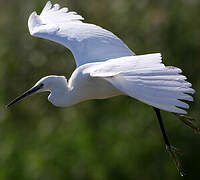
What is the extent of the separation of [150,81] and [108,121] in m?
3.02

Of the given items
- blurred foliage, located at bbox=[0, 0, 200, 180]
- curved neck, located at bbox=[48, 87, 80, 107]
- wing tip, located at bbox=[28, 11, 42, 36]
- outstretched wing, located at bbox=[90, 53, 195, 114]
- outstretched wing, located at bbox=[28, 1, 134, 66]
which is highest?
outstretched wing, located at bbox=[90, 53, 195, 114]

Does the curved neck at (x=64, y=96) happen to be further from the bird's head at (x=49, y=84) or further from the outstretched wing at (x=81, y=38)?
the outstretched wing at (x=81, y=38)

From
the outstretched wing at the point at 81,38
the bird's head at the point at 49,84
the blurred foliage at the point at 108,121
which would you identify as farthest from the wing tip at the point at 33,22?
the blurred foliage at the point at 108,121

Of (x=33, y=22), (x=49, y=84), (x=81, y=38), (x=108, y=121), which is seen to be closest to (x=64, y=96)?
(x=49, y=84)

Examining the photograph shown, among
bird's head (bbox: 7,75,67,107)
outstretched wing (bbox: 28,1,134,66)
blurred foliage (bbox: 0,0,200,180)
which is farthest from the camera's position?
blurred foliage (bbox: 0,0,200,180)

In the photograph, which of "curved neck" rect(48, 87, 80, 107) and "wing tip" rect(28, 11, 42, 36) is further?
"wing tip" rect(28, 11, 42, 36)

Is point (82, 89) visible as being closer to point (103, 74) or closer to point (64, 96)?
point (64, 96)

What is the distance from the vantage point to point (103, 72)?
470 cm

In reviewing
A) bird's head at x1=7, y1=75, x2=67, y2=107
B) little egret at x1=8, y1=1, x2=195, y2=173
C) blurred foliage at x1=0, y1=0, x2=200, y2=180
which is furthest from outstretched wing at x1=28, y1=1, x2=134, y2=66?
blurred foliage at x1=0, y1=0, x2=200, y2=180

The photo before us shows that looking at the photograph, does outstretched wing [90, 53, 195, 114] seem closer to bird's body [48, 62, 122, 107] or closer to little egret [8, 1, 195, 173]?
little egret [8, 1, 195, 173]

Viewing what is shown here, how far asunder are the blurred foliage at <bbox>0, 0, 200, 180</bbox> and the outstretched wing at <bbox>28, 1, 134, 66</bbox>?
1.44 m

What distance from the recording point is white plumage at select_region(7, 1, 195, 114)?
4.42 meters

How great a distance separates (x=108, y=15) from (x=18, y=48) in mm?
984

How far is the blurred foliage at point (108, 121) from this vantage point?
7.38 meters
